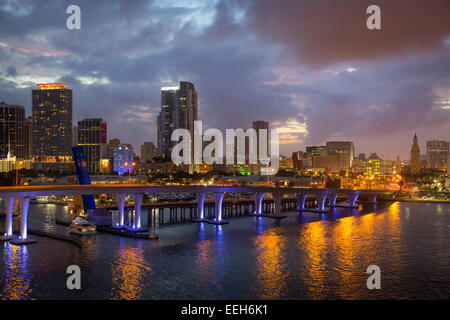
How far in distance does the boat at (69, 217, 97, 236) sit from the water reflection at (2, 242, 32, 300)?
657 inches

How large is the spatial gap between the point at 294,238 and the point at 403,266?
24.0m

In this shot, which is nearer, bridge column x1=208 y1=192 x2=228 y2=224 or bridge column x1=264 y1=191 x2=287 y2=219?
bridge column x1=208 y1=192 x2=228 y2=224

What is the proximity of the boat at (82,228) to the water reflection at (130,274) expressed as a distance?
1790 cm

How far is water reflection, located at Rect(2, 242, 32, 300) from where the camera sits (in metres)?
40.0

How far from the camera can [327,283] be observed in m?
45.0

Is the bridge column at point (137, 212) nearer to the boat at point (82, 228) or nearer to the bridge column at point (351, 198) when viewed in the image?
the boat at point (82, 228)

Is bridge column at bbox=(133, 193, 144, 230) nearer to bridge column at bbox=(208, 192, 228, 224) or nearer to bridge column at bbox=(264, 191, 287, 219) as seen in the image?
bridge column at bbox=(208, 192, 228, 224)

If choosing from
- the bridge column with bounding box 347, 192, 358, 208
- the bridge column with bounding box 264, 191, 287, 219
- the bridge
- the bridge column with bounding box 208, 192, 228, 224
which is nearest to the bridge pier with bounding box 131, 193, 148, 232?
the bridge

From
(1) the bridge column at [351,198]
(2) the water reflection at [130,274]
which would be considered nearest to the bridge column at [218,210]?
(2) the water reflection at [130,274]

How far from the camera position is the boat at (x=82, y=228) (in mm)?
76088

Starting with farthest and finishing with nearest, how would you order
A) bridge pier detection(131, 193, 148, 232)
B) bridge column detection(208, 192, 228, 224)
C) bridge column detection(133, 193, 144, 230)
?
bridge column detection(208, 192, 228, 224)
bridge column detection(133, 193, 144, 230)
bridge pier detection(131, 193, 148, 232)

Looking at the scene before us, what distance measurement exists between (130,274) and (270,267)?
56.7ft

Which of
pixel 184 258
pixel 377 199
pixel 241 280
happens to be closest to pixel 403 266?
pixel 241 280
